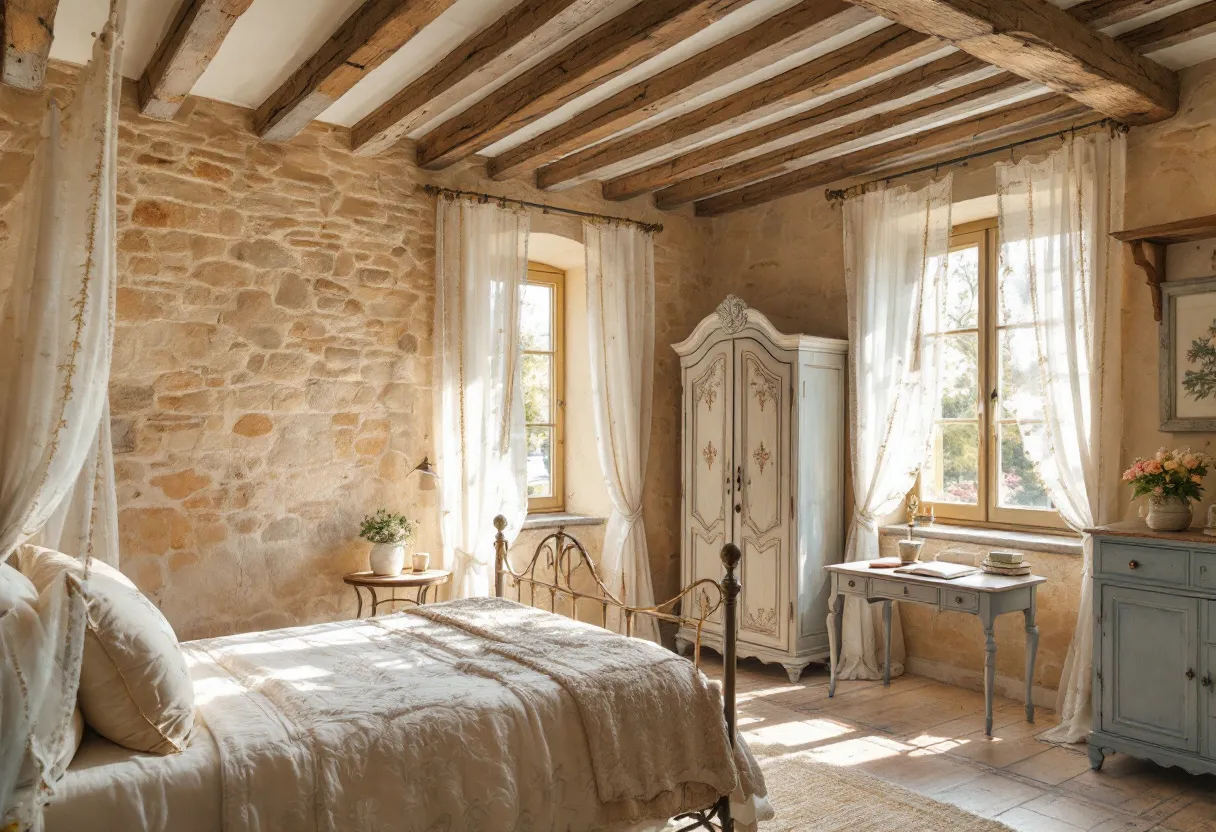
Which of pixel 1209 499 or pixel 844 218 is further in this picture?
pixel 844 218

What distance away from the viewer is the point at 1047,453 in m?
4.41

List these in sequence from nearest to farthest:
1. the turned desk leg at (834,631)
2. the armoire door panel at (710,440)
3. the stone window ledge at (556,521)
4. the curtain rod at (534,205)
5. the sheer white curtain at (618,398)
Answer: the turned desk leg at (834,631)
the curtain rod at (534,205)
the armoire door panel at (710,440)
the stone window ledge at (556,521)
the sheer white curtain at (618,398)

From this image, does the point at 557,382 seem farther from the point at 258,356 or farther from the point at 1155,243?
the point at 1155,243

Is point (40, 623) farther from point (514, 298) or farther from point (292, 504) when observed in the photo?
point (514, 298)

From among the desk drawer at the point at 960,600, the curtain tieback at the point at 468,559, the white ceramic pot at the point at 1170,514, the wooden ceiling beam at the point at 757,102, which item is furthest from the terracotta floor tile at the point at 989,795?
the wooden ceiling beam at the point at 757,102

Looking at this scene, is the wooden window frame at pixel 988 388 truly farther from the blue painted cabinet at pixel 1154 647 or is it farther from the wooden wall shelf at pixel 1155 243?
the blue painted cabinet at pixel 1154 647

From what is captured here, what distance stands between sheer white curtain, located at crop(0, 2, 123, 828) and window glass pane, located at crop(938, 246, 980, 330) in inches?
163

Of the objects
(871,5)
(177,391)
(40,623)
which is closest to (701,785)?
(40,623)

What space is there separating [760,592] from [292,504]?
2.58 m

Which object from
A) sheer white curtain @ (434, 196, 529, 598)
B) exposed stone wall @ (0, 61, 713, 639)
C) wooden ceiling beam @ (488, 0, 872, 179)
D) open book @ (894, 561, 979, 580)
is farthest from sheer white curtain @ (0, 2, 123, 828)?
open book @ (894, 561, 979, 580)

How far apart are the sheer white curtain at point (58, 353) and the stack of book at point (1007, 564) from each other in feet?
12.4

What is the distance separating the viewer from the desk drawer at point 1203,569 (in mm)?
3420

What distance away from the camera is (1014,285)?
4.58 meters

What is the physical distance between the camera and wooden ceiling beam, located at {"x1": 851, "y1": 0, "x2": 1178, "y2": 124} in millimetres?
2943
